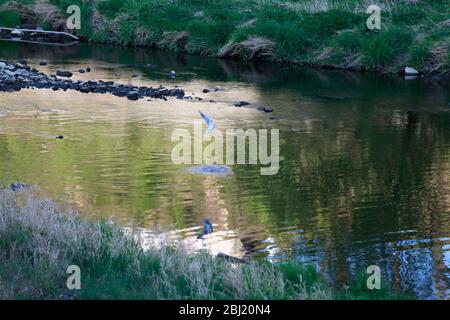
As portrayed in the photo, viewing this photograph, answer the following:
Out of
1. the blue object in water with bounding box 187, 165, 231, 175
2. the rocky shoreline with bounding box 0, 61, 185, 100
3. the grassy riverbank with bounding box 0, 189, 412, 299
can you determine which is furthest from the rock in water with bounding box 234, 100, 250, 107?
the grassy riverbank with bounding box 0, 189, 412, 299

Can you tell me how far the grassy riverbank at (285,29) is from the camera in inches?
1137

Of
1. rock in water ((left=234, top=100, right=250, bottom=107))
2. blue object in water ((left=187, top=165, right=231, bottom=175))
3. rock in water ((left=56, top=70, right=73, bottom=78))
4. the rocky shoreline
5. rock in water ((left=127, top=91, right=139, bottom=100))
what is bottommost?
blue object in water ((left=187, top=165, right=231, bottom=175))

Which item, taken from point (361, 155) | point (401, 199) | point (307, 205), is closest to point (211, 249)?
point (307, 205)

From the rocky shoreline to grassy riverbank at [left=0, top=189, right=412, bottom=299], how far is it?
1325 centimetres

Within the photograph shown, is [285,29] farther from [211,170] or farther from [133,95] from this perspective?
[211,170]

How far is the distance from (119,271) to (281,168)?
7644 millimetres

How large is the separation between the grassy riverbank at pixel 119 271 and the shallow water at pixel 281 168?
135 centimetres

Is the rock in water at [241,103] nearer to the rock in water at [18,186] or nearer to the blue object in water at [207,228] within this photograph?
the rock in water at [18,186]

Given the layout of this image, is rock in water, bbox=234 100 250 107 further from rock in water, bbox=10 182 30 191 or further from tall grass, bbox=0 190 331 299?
tall grass, bbox=0 190 331 299

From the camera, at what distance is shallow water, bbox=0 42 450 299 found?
11906 millimetres

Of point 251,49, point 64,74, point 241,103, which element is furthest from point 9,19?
point 241,103

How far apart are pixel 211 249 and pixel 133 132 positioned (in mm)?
8049

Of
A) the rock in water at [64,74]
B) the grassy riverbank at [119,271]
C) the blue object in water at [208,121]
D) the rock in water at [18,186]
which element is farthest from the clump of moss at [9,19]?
the grassy riverbank at [119,271]

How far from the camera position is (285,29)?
30.3m
